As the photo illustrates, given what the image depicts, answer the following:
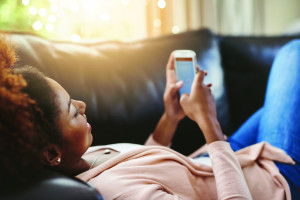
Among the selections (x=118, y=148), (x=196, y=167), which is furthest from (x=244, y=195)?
(x=118, y=148)

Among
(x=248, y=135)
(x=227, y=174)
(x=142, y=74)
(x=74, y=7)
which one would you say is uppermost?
(x=74, y=7)

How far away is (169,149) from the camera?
2.40 ft

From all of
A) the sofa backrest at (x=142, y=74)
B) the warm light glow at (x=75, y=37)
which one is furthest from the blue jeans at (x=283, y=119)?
the warm light glow at (x=75, y=37)

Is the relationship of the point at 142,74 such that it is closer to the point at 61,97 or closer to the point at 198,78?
the point at 198,78

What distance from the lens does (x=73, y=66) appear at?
0.96 m

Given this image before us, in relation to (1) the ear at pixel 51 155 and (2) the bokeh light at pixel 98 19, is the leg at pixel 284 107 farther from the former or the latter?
(2) the bokeh light at pixel 98 19

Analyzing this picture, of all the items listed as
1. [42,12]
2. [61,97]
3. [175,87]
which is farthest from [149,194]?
[42,12]

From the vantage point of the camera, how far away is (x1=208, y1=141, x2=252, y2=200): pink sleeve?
2.04ft

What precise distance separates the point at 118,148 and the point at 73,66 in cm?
34

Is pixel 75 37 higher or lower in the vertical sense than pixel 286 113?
higher

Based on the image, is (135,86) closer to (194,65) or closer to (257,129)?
(194,65)

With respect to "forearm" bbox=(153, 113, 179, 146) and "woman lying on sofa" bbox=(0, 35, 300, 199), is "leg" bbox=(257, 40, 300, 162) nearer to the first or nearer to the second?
"woman lying on sofa" bbox=(0, 35, 300, 199)

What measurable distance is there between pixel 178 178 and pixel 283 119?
0.43 meters

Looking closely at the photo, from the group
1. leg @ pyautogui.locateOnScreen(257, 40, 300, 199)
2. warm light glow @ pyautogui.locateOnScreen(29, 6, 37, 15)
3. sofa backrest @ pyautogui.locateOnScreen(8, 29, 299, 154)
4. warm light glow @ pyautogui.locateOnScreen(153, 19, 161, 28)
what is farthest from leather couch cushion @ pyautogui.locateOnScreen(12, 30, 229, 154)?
warm light glow @ pyautogui.locateOnScreen(153, 19, 161, 28)
